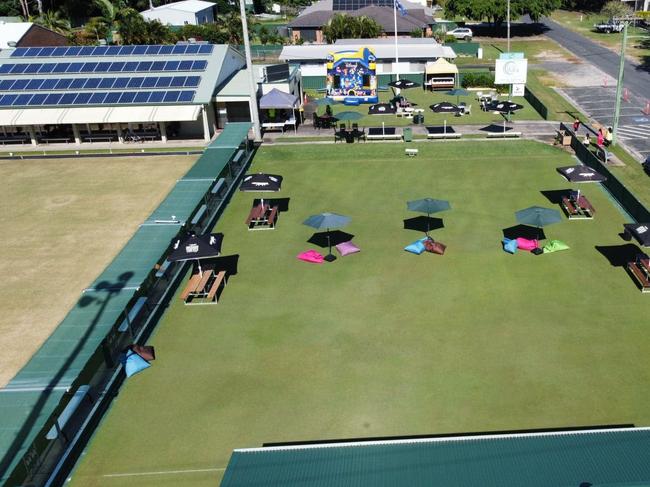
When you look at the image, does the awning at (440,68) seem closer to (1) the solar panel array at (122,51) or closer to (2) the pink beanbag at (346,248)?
(1) the solar panel array at (122,51)

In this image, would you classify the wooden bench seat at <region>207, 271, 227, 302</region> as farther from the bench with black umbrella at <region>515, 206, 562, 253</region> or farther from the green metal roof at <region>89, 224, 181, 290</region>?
the bench with black umbrella at <region>515, 206, 562, 253</region>

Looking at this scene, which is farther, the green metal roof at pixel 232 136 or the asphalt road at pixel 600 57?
the asphalt road at pixel 600 57

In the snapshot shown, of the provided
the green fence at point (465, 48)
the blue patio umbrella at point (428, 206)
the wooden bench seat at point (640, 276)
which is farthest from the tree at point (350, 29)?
the wooden bench seat at point (640, 276)

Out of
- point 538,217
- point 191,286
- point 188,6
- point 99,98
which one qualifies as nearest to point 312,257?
point 191,286

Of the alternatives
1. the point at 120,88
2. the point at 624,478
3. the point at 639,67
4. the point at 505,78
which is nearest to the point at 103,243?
the point at 120,88

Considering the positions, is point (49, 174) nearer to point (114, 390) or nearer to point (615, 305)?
point (114, 390)

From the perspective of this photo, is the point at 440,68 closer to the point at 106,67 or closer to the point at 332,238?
the point at 106,67

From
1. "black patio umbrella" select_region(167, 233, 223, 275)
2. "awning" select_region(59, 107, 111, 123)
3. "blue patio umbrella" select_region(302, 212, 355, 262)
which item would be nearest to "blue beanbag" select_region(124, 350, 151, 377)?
"black patio umbrella" select_region(167, 233, 223, 275)

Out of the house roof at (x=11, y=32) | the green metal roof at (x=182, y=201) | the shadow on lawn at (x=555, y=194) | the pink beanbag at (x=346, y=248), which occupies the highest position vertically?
the house roof at (x=11, y=32)
